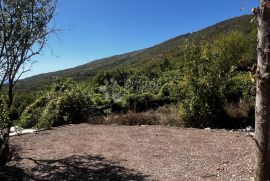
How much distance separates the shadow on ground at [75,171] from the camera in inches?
222

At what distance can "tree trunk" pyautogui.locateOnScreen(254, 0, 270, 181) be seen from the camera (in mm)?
3717

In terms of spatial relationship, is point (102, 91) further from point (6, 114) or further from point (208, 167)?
point (208, 167)

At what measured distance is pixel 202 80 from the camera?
10.3 m

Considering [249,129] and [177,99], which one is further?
[177,99]

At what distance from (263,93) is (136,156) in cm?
355

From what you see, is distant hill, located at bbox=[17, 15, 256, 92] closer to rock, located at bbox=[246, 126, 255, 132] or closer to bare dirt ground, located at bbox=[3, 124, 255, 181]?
rock, located at bbox=[246, 126, 255, 132]

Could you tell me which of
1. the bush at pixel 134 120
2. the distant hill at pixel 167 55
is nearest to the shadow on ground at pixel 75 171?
the bush at pixel 134 120

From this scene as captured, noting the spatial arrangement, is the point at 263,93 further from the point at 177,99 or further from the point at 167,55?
the point at 167,55

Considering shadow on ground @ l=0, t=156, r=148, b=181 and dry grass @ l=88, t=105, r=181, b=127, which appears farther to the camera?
dry grass @ l=88, t=105, r=181, b=127

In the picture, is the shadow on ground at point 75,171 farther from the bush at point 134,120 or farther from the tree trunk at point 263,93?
the bush at point 134,120

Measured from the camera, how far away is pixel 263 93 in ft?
12.5

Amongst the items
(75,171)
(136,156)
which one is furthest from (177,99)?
(75,171)

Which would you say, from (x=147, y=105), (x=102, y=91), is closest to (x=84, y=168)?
(x=147, y=105)

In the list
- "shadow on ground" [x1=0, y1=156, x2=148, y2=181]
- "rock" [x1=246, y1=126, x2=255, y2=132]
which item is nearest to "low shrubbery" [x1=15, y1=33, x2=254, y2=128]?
"rock" [x1=246, y1=126, x2=255, y2=132]
